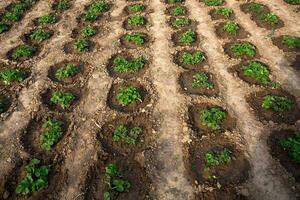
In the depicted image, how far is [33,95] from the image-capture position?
8391 millimetres

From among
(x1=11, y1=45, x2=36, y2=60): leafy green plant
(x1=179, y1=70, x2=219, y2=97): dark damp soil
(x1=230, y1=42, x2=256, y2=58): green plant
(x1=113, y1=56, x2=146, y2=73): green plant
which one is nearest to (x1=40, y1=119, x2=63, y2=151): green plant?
(x1=113, y1=56, x2=146, y2=73): green plant

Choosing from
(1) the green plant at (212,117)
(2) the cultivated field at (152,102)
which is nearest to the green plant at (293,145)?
(2) the cultivated field at (152,102)

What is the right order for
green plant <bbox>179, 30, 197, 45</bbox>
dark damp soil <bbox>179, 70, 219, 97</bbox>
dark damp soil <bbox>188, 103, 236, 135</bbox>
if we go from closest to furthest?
dark damp soil <bbox>188, 103, 236, 135</bbox> < dark damp soil <bbox>179, 70, 219, 97</bbox> < green plant <bbox>179, 30, 197, 45</bbox>

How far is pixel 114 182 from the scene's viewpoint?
20.5ft

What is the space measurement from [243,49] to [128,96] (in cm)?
400

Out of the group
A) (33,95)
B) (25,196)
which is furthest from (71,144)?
(33,95)

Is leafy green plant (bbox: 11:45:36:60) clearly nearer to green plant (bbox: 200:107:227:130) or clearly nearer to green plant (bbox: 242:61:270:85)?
green plant (bbox: 200:107:227:130)

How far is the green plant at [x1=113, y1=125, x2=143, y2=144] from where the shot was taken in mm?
7113

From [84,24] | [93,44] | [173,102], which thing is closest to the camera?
[173,102]

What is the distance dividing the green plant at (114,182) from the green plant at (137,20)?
20.4ft

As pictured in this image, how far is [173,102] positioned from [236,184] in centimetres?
269

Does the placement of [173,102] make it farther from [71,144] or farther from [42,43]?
[42,43]

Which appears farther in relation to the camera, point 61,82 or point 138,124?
point 61,82

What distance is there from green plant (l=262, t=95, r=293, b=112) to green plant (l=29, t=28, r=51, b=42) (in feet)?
23.8
